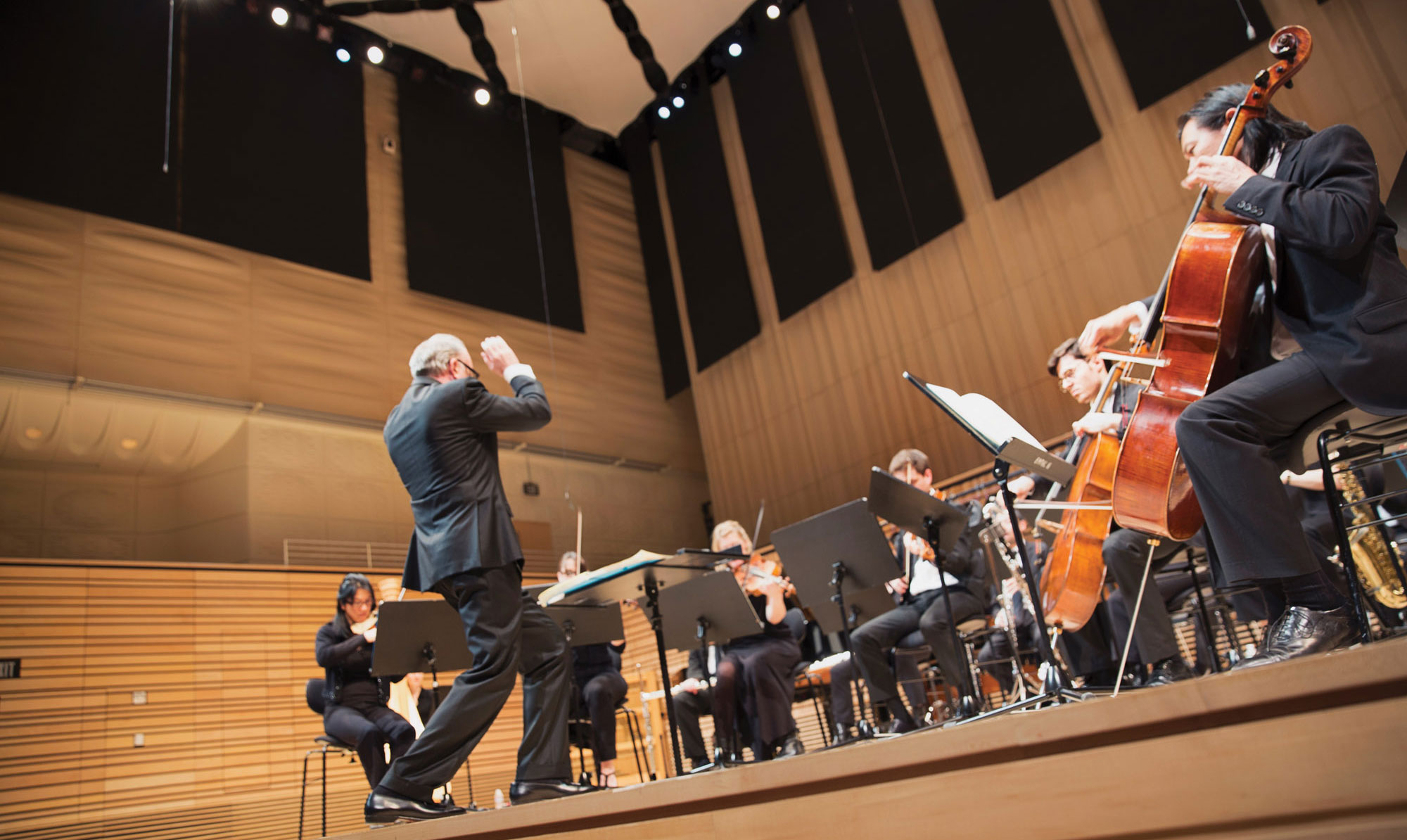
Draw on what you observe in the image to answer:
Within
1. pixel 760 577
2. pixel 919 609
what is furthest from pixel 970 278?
pixel 760 577

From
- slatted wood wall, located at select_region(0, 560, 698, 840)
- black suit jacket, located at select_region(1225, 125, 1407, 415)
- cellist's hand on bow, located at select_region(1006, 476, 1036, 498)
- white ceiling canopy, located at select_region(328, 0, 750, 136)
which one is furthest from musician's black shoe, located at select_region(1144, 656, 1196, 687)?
white ceiling canopy, located at select_region(328, 0, 750, 136)

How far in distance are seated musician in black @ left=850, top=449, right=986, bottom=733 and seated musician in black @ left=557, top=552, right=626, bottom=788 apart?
1392mm

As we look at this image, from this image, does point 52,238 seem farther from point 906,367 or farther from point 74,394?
point 906,367

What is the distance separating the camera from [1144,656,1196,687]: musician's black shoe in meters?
3.01

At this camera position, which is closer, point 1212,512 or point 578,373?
point 1212,512

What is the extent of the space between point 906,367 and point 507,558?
703cm

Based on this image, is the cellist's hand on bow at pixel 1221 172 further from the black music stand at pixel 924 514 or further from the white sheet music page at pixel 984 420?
the black music stand at pixel 924 514

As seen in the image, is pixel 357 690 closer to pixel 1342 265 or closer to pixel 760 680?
pixel 760 680

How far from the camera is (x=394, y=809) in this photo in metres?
2.42

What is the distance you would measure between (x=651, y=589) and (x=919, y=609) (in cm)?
152

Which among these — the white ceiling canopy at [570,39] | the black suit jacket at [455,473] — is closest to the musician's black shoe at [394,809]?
the black suit jacket at [455,473]

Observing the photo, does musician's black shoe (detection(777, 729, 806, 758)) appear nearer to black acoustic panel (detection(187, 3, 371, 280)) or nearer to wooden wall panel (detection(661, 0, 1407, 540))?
wooden wall panel (detection(661, 0, 1407, 540))

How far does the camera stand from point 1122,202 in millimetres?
7758

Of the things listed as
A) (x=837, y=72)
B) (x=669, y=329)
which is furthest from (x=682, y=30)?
(x=669, y=329)
